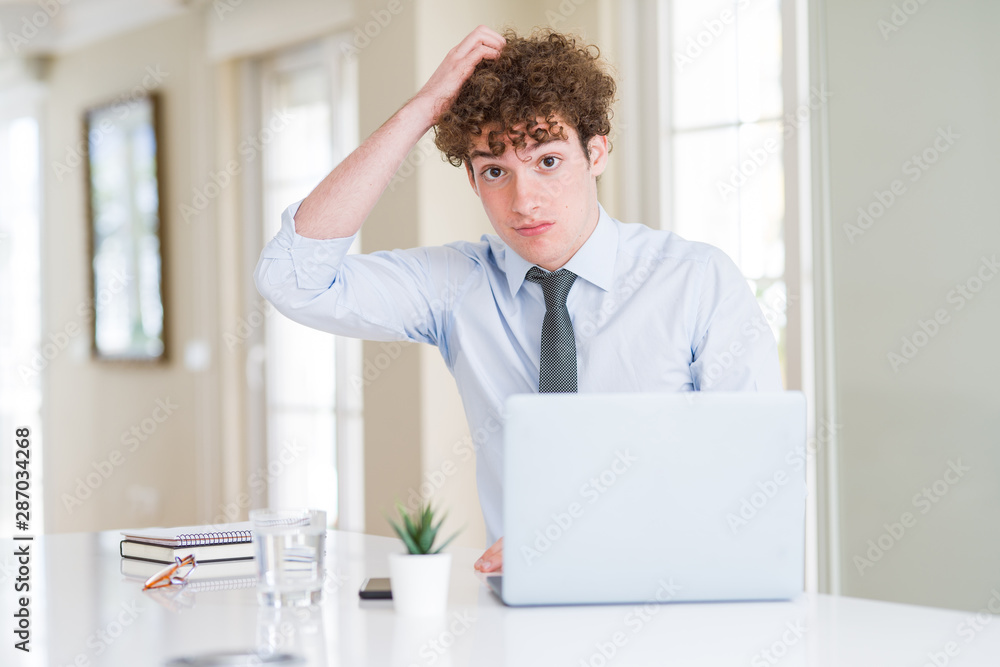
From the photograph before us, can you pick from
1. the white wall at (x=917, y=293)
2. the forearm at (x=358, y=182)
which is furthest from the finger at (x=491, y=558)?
the white wall at (x=917, y=293)

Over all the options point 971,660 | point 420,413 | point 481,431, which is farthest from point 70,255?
point 971,660

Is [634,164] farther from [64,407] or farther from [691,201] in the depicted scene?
[64,407]

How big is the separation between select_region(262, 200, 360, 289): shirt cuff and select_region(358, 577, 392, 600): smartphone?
0.64m

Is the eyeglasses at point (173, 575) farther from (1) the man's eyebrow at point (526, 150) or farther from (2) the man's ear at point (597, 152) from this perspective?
(2) the man's ear at point (597, 152)

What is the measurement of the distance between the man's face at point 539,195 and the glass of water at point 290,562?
719mm

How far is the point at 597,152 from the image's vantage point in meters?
1.86

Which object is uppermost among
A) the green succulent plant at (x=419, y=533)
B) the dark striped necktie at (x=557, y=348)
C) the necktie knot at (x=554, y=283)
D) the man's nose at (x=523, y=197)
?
the man's nose at (x=523, y=197)

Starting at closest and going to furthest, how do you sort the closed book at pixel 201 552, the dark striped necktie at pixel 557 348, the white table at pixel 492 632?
the white table at pixel 492 632
the closed book at pixel 201 552
the dark striped necktie at pixel 557 348

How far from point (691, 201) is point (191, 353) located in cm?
252

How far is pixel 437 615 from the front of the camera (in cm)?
106

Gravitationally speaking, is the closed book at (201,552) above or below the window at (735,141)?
below

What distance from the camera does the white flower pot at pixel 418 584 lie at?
1.06 meters

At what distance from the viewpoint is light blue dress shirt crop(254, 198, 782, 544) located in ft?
5.39

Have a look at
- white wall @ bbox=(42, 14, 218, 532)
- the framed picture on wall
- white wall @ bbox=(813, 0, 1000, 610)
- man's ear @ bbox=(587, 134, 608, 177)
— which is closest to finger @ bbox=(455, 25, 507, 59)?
man's ear @ bbox=(587, 134, 608, 177)
